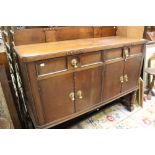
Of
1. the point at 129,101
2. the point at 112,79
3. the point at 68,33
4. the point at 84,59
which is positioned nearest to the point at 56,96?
the point at 84,59

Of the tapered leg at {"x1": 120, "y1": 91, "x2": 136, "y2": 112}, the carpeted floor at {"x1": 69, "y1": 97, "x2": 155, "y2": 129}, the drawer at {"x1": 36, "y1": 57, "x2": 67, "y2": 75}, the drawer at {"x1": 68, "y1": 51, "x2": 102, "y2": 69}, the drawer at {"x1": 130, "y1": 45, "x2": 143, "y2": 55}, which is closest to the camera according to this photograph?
the drawer at {"x1": 36, "y1": 57, "x2": 67, "y2": 75}

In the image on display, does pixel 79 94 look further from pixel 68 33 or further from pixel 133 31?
pixel 133 31

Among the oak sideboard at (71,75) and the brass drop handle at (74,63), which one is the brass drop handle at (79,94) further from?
the brass drop handle at (74,63)

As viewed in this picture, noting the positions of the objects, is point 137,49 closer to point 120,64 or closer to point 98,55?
point 120,64

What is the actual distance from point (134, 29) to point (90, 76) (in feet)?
3.21

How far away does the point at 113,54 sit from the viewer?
1482 millimetres

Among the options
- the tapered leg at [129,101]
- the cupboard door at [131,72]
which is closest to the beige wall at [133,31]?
the cupboard door at [131,72]

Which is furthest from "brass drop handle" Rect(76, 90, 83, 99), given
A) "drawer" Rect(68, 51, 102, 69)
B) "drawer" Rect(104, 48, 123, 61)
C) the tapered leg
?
the tapered leg

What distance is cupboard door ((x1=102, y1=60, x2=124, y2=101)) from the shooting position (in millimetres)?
1519

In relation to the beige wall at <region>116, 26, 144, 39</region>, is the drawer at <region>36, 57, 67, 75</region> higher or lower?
lower

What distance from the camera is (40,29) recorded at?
1495 millimetres

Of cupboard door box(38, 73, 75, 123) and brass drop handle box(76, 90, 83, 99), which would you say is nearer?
cupboard door box(38, 73, 75, 123)

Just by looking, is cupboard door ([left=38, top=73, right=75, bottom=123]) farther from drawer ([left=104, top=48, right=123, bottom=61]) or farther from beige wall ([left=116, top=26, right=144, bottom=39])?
beige wall ([left=116, top=26, right=144, bottom=39])
